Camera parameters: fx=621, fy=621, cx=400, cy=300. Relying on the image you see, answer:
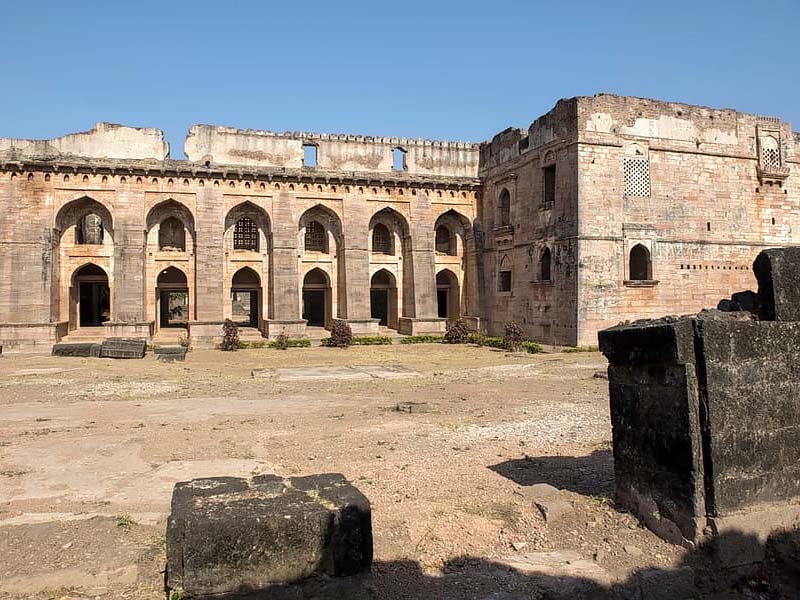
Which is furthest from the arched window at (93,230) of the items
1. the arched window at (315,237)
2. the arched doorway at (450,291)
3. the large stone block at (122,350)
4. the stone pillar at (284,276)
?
Result: the arched doorway at (450,291)

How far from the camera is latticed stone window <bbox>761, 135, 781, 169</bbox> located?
22.8m

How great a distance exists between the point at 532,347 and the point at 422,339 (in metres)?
5.58

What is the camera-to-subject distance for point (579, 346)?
20375mm

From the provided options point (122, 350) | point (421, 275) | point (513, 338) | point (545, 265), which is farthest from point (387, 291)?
point (122, 350)

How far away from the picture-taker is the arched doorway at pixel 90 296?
82.1 ft

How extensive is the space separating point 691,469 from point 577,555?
0.99m

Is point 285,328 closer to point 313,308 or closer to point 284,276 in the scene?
point 284,276

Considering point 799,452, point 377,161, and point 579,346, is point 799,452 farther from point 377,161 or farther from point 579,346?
point 377,161

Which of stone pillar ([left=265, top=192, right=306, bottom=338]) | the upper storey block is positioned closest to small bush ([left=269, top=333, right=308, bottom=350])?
stone pillar ([left=265, top=192, right=306, bottom=338])

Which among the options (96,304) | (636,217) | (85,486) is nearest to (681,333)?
(85,486)

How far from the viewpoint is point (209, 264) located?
24234 millimetres

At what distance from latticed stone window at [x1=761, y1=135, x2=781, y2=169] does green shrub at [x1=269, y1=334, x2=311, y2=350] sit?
A: 18.1 metres

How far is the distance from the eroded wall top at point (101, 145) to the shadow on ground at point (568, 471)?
21.6 m

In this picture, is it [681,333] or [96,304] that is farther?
[96,304]
